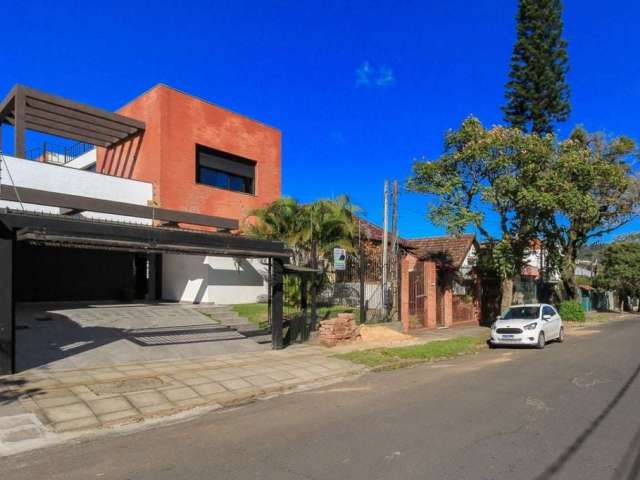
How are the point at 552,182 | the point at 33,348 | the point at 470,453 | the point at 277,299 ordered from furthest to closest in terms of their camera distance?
the point at 552,182
the point at 277,299
the point at 33,348
the point at 470,453

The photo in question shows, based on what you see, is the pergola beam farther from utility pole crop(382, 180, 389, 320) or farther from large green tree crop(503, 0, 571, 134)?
large green tree crop(503, 0, 571, 134)

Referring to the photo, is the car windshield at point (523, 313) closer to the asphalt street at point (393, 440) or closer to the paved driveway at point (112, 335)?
the asphalt street at point (393, 440)

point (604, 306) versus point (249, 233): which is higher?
point (249, 233)

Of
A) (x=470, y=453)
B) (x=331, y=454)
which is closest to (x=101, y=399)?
(x=331, y=454)

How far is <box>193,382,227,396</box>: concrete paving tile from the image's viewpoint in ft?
28.2

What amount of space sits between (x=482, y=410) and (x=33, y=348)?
9636 mm

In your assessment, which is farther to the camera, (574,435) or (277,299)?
(277,299)

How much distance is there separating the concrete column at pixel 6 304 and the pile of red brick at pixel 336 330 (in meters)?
8.02

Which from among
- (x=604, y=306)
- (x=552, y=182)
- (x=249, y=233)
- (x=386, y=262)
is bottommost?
(x=604, y=306)

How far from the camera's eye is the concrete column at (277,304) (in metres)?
13.4

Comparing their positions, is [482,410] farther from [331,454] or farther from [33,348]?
[33,348]

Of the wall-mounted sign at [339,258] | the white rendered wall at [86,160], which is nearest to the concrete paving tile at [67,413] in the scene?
the wall-mounted sign at [339,258]

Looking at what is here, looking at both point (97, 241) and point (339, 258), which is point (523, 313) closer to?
point (339, 258)

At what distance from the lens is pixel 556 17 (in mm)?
26219
